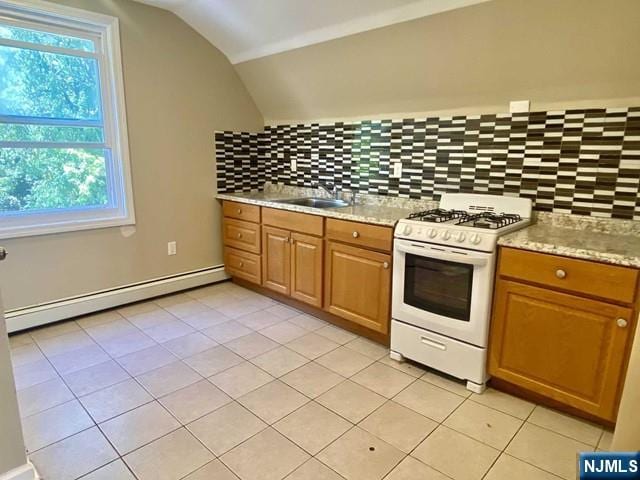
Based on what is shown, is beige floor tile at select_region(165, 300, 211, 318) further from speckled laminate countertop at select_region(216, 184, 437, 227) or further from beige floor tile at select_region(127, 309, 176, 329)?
speckled laminate countertop at select_region(216, 184, 437, 227)

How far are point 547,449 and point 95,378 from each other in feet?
7.67

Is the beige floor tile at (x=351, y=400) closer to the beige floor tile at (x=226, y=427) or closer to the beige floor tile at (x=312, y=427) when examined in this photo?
the beige floor tile at (x=312, y=427)

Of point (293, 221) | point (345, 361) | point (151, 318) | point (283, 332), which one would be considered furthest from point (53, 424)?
point (293, 221)

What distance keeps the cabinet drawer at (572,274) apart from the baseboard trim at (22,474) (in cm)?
218

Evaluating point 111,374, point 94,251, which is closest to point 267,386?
point 111,374

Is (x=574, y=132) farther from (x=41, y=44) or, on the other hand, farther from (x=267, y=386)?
(x=41, y=44)

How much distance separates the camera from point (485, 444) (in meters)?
1.80

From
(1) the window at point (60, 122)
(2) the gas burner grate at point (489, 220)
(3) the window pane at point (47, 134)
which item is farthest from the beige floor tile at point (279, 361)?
(3) the window pane at point (47, 134)

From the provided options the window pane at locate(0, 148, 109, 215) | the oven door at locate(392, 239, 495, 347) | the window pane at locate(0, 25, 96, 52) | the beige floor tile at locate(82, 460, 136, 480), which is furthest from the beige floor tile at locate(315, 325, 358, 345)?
the window pane at locate(0, 25, 96, 52)

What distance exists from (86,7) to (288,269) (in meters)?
2.34

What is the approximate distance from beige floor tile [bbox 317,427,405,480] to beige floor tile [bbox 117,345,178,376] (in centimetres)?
123

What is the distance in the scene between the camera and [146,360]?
2502 millimetres

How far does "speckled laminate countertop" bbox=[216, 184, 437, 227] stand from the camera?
2631 millimetres

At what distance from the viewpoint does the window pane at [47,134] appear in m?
2.66
